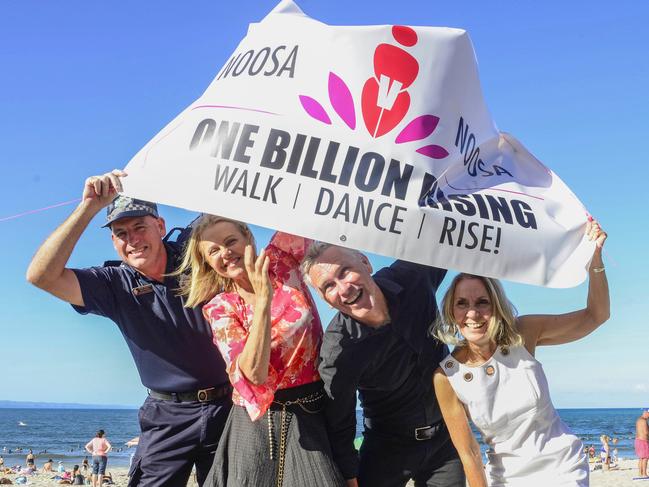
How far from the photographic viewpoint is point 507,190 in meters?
4.08

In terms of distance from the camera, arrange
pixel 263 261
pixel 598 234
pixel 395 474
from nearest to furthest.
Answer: pixel 263 261, pixel 598 234, pixel 395 474

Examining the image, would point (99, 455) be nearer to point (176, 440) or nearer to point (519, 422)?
point (176, 440)

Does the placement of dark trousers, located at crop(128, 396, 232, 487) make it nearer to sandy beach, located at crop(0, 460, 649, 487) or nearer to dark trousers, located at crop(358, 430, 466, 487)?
dark trousers, located at crop(358, 430, 466, 487)

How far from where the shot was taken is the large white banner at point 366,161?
3.78 m

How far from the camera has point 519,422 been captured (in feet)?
13.2

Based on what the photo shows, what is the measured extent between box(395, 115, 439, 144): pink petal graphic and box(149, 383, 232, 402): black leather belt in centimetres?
199

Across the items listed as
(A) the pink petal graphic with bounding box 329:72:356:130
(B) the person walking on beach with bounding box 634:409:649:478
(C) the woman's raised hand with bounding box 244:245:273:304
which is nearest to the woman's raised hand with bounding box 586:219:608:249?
(A) the pink petal graphic with bounding box 329:72:356:130

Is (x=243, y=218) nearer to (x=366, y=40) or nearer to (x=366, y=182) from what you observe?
(x=366, y=182)

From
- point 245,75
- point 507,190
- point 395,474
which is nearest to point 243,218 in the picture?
point 245,75

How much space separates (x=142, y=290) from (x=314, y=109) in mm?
1678

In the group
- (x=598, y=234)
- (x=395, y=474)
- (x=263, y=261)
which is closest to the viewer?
(x=263, y=261)

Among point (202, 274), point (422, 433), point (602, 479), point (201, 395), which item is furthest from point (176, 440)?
point (602, 479)

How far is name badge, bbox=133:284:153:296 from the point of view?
15.1ft

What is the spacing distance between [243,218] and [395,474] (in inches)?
73.0
